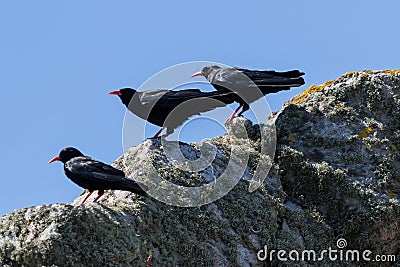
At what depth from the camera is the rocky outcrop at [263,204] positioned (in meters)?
9.06

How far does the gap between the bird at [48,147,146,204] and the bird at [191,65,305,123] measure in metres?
3.10

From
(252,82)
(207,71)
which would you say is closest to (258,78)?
(252,82)

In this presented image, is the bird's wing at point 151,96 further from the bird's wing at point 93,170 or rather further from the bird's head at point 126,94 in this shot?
the bird's wing at point 93,170

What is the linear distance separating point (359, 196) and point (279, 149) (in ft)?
4.76

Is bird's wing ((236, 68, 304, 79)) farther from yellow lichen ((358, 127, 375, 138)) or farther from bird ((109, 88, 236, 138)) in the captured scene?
yellow lichen ((358, 127, 375, 138))

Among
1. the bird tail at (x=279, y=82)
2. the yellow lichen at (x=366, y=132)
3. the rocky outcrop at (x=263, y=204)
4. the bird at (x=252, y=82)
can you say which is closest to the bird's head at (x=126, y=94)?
the bird at (x=252, y=82)

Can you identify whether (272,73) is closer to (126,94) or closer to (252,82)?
(252,82)

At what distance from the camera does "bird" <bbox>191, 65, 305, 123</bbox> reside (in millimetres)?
13242

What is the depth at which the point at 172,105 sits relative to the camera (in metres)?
12.4

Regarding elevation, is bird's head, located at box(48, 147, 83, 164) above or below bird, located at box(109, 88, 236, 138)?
below

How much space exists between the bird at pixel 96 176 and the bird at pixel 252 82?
10.2ft

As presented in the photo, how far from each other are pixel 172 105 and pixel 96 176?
234cm

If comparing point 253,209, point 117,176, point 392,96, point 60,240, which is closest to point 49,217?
point 60,240

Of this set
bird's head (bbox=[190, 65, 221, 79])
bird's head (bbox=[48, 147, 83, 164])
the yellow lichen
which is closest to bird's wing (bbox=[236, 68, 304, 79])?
bird's head (bbox=[190, 65, 221, 79])
